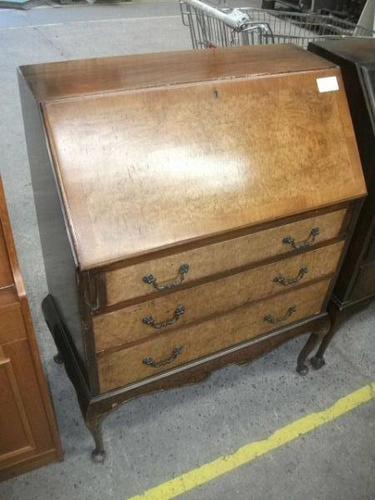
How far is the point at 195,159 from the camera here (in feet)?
3.50

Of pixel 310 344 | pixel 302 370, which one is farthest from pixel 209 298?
pixel 302 370

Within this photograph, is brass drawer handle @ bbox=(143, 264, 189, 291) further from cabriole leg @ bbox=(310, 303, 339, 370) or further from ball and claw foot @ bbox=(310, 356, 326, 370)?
ball and claw foot @ bbox=(310, 356, 326, 370)

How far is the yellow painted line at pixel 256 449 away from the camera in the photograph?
1.51 meters

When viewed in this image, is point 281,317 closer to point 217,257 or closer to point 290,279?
point 290,279

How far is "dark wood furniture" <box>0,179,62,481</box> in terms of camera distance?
100 cm

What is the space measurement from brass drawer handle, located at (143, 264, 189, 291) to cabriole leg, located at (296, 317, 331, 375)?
787mm

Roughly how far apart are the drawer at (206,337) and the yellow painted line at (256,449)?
1.58ft

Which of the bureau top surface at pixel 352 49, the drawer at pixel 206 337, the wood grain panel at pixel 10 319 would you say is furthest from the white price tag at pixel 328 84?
the wood grain panel at pixel 10 319

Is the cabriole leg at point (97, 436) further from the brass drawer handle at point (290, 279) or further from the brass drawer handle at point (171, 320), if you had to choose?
the brass drawer handle at point (290, 279)

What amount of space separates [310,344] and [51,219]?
3.88 ft

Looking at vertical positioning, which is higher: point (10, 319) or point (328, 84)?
point (328, 84)

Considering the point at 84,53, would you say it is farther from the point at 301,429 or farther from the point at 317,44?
the point at 301,429

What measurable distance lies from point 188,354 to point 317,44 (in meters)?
1.15

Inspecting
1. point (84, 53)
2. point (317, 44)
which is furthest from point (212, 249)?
point (84, 53)
